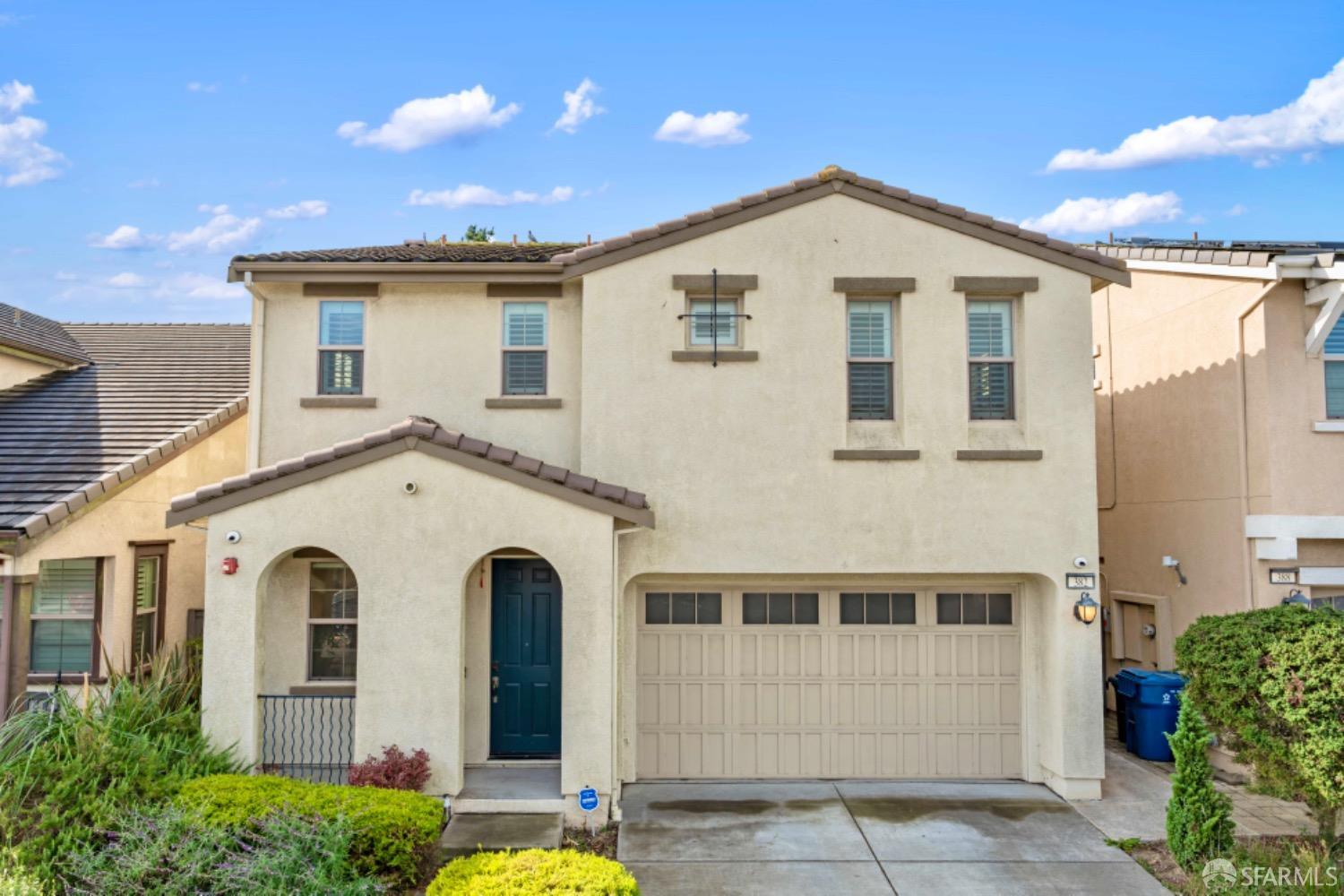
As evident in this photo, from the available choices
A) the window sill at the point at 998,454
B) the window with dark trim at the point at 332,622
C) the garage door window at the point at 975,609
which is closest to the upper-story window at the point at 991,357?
the window sill at the point at 998,454

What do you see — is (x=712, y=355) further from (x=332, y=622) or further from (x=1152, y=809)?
(x=1152, y=809)

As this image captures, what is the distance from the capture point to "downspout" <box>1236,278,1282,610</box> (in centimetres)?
1059

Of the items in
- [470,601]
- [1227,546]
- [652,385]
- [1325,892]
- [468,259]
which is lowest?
[1325,892]

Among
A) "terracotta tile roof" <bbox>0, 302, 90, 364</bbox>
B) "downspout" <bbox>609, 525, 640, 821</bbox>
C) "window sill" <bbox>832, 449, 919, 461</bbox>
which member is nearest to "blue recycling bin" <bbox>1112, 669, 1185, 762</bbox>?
"window sill" <bbox>832, 449, 919, 461</bbox>

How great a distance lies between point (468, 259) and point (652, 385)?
9.84 feet

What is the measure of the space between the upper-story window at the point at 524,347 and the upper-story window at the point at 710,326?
1.98 meters

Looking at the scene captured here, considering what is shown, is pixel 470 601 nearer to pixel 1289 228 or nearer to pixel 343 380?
pixel 343 380

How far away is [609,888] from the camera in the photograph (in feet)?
18.9

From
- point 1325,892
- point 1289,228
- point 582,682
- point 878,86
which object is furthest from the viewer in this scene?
point 1289,228

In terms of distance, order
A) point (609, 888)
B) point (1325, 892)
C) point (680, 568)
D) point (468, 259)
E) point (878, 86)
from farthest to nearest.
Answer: point (878, 86) → point (468, 259) → point (680, 568) → point (1325, 892) → point (609, 888)

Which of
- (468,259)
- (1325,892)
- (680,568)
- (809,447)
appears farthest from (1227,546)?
(468,259)

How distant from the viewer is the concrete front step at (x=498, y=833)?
7.84 meters

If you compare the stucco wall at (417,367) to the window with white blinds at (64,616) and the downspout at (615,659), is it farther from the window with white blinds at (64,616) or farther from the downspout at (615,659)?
the window with white blinds at (64,616)

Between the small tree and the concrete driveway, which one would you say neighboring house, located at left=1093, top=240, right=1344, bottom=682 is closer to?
the small tree
